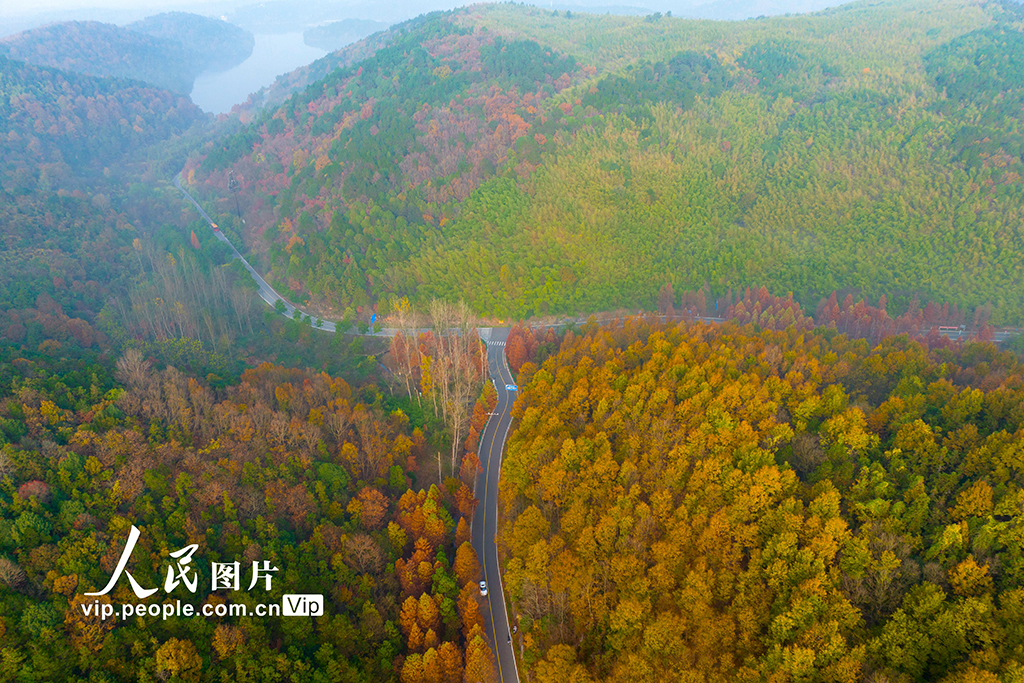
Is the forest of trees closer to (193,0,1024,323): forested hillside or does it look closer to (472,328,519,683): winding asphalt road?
(472,328,519,683): winding asphalt road

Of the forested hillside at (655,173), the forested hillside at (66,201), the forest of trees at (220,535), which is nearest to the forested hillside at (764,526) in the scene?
the forest of trees at (220,535)

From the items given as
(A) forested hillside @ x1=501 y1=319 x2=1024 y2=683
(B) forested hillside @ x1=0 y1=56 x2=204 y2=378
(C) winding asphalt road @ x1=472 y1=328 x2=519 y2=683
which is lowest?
(C) winding asphalt road @ x1=472 y1=328 x2=519 y2=683

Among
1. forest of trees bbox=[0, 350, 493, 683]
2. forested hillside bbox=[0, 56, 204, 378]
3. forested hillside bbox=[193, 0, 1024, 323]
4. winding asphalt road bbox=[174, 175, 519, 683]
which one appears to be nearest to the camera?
forest of trees bbox=[0, 350, 493, 683]

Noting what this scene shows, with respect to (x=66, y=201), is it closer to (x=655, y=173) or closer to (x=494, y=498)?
(x=494, y=498)

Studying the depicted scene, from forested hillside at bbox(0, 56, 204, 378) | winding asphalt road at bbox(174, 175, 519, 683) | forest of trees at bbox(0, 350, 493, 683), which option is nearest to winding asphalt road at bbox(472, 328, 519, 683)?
winding asphalt road at bbox(174, 175, 519, 683)

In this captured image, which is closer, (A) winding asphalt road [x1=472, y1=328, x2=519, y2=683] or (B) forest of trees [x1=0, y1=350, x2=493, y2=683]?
(B) forest of trees [x1=0, y1=350, x2=493, y2=683]

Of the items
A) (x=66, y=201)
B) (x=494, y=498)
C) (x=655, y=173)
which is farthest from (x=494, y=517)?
(x=66, y=201)

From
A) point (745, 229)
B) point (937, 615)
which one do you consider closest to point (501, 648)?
point (937, 615)
